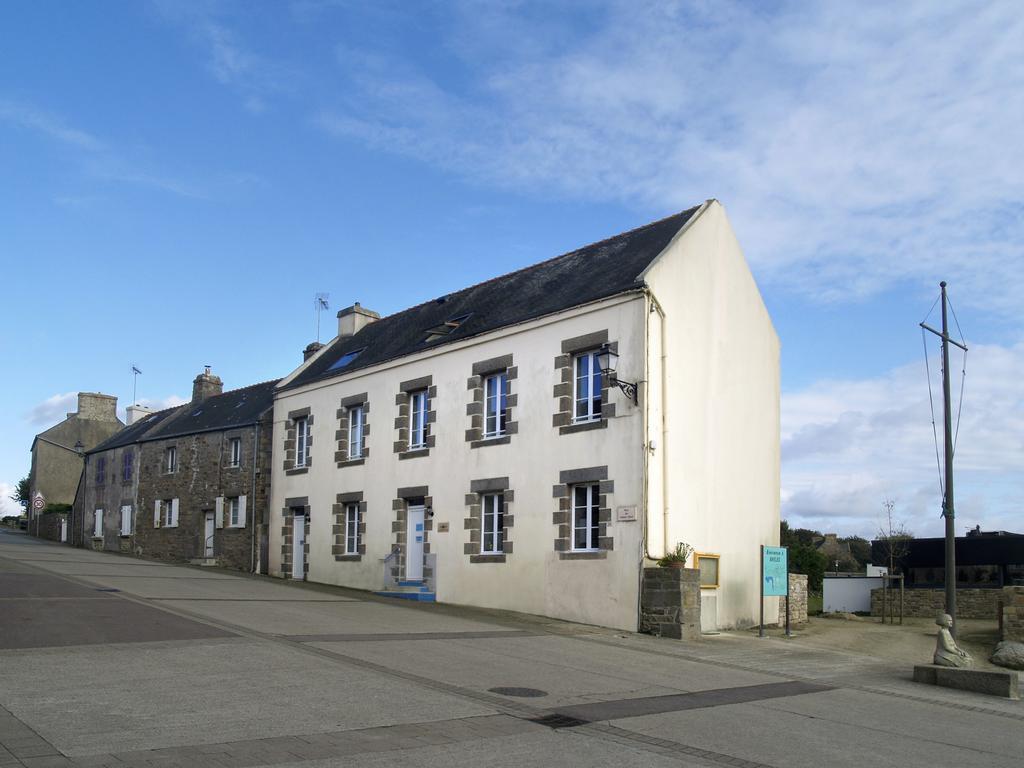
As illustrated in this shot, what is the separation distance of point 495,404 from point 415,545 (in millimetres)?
4428

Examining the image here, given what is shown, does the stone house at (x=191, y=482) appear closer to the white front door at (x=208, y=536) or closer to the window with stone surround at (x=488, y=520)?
the white front door at (x=208, y=536)

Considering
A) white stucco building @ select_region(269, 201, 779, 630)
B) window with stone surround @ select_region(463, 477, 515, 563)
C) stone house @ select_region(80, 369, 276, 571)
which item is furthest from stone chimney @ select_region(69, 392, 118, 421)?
window with stone surround @ select_region(463, 477, 515, 563)

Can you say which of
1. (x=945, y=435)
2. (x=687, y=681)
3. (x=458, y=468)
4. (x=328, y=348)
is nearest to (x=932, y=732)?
(x=687, y=681)

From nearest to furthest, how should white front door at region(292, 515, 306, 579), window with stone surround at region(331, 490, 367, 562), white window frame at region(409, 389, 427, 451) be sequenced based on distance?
white window frame at region(409, 389, 427, 451), window with stone surround at region(331, 490, 367, 562), white front door at region(292, 515, 306, 579)

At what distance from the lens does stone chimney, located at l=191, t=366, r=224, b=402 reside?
39.7 m

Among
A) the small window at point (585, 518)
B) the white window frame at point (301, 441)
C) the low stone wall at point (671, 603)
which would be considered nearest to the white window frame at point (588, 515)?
the small window at point (585, 518)

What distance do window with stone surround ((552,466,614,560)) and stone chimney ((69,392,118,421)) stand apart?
4392cm

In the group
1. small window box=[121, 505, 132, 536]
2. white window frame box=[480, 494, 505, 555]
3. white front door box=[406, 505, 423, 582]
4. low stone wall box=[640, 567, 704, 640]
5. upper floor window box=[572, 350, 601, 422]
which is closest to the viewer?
low stone wall box=[640, 567, 704, 640]

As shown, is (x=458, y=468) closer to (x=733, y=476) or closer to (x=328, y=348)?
(x=733, y=476)

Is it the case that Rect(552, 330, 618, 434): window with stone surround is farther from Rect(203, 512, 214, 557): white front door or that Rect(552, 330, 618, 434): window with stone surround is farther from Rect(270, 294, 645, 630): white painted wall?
Rect(203, 512, 214, 557): white front door

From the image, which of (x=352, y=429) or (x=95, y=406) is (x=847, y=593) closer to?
(x=352, y=429)

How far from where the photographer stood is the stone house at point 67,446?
53.7 metres

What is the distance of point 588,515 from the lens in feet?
58.9

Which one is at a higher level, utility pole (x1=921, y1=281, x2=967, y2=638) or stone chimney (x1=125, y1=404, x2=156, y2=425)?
stone chimney (x1=125, y1=404, x2=156, y2=425)
